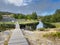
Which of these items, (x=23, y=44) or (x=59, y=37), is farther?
(x=59, y=37)

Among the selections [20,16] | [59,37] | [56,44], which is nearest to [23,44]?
[56,44]

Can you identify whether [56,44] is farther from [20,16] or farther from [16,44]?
[20,16]

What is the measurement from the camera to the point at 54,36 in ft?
45.4

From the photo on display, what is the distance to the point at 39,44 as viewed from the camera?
1027 cm

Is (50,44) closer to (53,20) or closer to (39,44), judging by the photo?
(39,44)

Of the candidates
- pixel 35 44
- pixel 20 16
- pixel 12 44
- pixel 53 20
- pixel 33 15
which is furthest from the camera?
pixel 20 16

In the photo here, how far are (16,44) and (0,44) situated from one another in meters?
1.26

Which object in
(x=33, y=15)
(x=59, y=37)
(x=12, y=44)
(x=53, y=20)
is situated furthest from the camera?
(x=33, y=15)

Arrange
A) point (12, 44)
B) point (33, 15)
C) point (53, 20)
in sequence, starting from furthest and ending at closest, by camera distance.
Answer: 1. point (33, 15)
2. point (53, 20)
3. point (12, 44)

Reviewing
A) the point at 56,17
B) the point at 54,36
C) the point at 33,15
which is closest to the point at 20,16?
the point at 33,15

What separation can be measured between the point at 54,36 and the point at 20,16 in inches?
2261

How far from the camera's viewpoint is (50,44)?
1024 centimetres

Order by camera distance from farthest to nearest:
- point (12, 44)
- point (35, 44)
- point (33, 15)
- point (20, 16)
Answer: point (20, 16)
point (33, 15)
point (35, 44)
point (12, 44)

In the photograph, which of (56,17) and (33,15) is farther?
(33,15)
